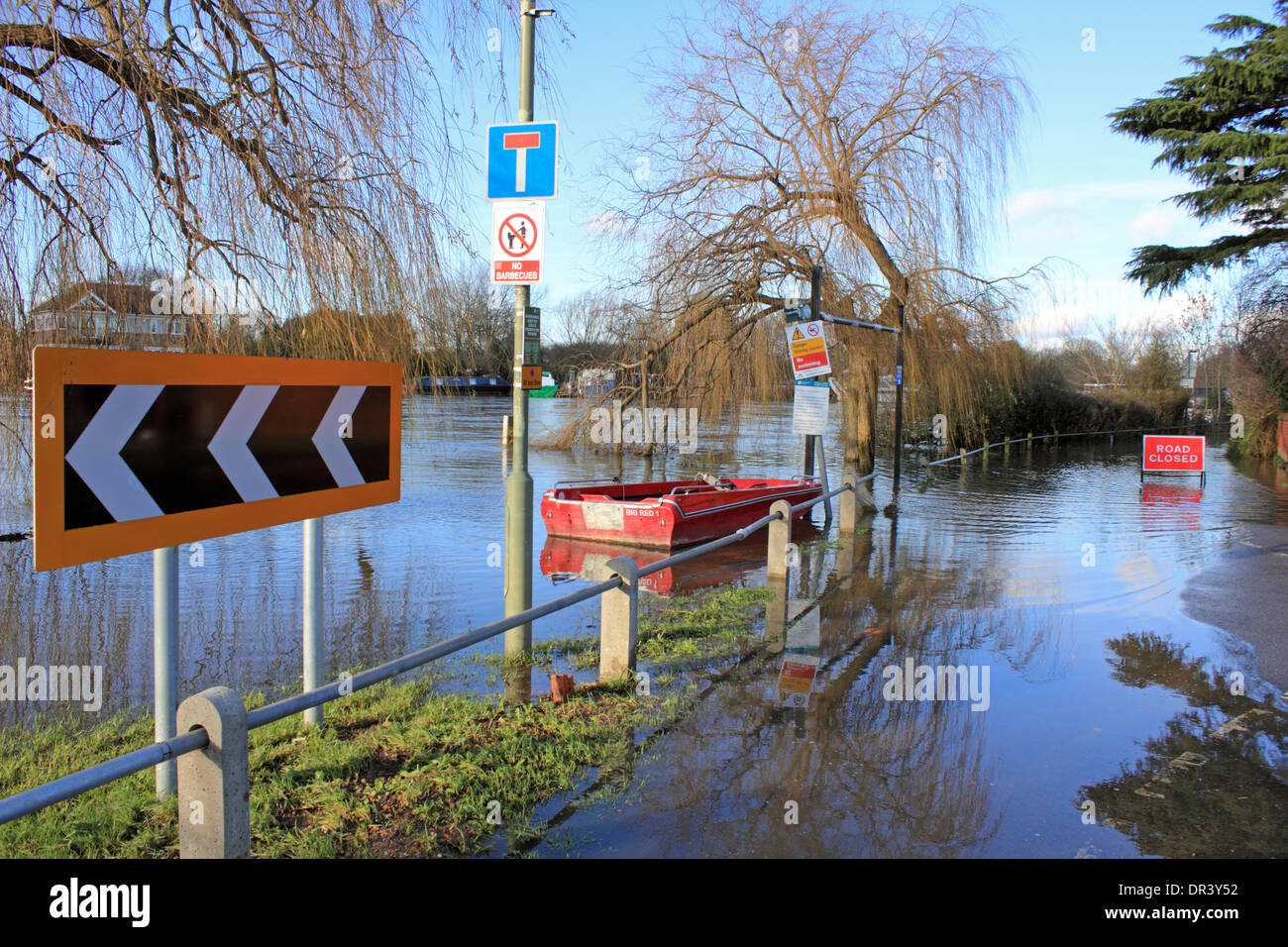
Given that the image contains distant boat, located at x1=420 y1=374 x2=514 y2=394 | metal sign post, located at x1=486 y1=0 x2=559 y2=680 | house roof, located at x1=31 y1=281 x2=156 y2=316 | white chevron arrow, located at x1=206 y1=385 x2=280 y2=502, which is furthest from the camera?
metal sign post, located at x1=486 y1=0 x2=559 y2=680

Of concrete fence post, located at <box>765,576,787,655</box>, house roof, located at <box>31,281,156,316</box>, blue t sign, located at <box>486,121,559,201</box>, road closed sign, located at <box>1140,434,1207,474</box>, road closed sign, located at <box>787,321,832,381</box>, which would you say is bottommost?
concrete fence post, located at <box>765,576,787,655</box>

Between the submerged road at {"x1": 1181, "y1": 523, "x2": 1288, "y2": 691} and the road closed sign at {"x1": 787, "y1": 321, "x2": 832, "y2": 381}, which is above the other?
the road closed sign at {"x1": 787, "y1": 321, "x2": 832, "y2": 381}

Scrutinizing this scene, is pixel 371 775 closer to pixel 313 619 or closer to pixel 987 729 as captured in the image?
pixel 313 619

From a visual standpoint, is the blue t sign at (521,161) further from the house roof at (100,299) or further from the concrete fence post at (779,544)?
the concrete fence post at (779,544)

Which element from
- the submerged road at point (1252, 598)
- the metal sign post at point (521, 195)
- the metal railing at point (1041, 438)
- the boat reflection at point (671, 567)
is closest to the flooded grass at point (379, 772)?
the metal sign post at point (521, 195)

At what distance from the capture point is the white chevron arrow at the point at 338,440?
4.30 m

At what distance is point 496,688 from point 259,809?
243 cm

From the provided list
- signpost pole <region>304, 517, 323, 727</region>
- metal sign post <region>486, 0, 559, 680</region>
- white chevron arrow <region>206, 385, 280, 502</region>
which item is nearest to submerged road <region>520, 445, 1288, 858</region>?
metal sign post <region>486, 0, 559, 680</region>

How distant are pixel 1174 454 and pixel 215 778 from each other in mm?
25199

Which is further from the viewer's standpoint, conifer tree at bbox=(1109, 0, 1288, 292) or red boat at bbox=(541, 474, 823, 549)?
conifer tree at bbox=(1109, 0, 1288, 292)

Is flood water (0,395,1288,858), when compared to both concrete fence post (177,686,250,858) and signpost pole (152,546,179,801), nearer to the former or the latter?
concrete fence post (177,686,250,858)

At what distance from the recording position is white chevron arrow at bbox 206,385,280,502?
371cm

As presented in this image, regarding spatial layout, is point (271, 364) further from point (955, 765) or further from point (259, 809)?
point (955, 765)

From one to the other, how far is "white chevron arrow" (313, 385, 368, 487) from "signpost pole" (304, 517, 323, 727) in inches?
33.6
